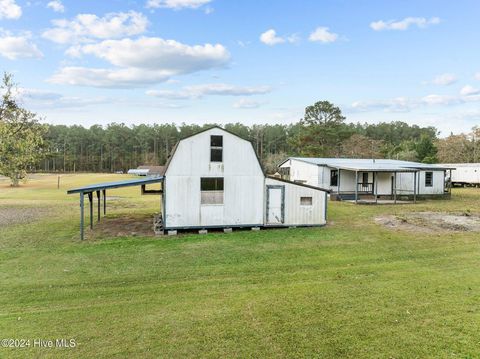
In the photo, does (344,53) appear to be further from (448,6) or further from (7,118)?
(7,118)

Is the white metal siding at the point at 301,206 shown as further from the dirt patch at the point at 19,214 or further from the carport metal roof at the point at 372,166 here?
the dirt patch at the point at 19,214

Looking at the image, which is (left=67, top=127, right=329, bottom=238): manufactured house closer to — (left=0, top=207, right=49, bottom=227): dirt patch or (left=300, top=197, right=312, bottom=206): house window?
(left=300, top=197, right=312, bottom=206): house window

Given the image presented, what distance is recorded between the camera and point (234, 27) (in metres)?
23.2

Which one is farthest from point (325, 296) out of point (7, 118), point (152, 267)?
point (7, 118)

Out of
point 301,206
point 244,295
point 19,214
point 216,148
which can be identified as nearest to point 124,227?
point 216,148

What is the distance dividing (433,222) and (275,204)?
7654 millimetres

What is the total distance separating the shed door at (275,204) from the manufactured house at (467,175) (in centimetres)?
3201

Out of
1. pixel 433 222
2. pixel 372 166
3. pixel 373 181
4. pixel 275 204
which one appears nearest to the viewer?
pixel 275 204

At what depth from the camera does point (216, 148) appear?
13617 millimetres

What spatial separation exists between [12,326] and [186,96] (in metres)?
48.3

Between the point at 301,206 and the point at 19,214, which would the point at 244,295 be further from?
the point at 19,214

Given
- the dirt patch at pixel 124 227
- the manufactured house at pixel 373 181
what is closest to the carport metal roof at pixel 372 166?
the manufactured house at pixel 373 181

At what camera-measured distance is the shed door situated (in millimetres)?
14188

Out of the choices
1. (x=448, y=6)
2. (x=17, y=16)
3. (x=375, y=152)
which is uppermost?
(x=448, y=6)
